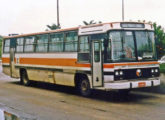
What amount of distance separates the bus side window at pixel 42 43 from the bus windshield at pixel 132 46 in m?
5.74

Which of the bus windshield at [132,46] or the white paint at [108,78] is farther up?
the bus windshield at [132,46]

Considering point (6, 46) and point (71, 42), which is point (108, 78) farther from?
point (6, 46)

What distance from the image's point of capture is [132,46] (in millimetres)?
13258

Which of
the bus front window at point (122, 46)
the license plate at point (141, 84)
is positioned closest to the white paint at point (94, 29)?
the bus front window at point (122, 46)

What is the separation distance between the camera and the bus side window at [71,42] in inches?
606

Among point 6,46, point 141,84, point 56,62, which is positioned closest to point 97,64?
point 141,84

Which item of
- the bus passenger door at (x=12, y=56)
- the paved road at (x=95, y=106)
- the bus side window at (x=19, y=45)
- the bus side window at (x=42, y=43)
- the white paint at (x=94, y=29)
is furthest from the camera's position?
the bus passenger door at (x=12, y=56)

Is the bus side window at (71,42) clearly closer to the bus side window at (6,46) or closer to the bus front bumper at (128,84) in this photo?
the bus front bumper at (128,84)

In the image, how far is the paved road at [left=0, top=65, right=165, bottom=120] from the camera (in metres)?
10.2

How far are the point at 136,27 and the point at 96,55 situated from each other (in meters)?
1.87

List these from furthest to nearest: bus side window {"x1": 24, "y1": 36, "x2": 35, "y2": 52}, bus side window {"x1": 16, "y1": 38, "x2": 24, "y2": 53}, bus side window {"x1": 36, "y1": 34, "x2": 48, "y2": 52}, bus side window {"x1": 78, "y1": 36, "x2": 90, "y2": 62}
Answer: bus side window {"x1": 16, "y1": 38, "x2": 24, "y2": 53}
bus side window {"x1": 24, "y1": 36, "x2": 35, "y2": 52}
bus side window {"x1": 36, "y1": 34, "x2": 48, "y2": 52}
bus side window {"x1": 78, "y1": 36, "x2": 90, "y2": 62}

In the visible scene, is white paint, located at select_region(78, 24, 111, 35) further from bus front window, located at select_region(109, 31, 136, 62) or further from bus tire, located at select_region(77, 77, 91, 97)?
bus tire, located at select_region(77, 77, 91, 97)

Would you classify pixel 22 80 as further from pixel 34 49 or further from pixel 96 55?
pixel 96 55

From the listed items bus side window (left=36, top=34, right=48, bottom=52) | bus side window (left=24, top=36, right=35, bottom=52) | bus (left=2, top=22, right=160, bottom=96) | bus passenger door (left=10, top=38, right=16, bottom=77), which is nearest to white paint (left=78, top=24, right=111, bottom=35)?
bus (left=2, top=22, right=160, bottom=96)
